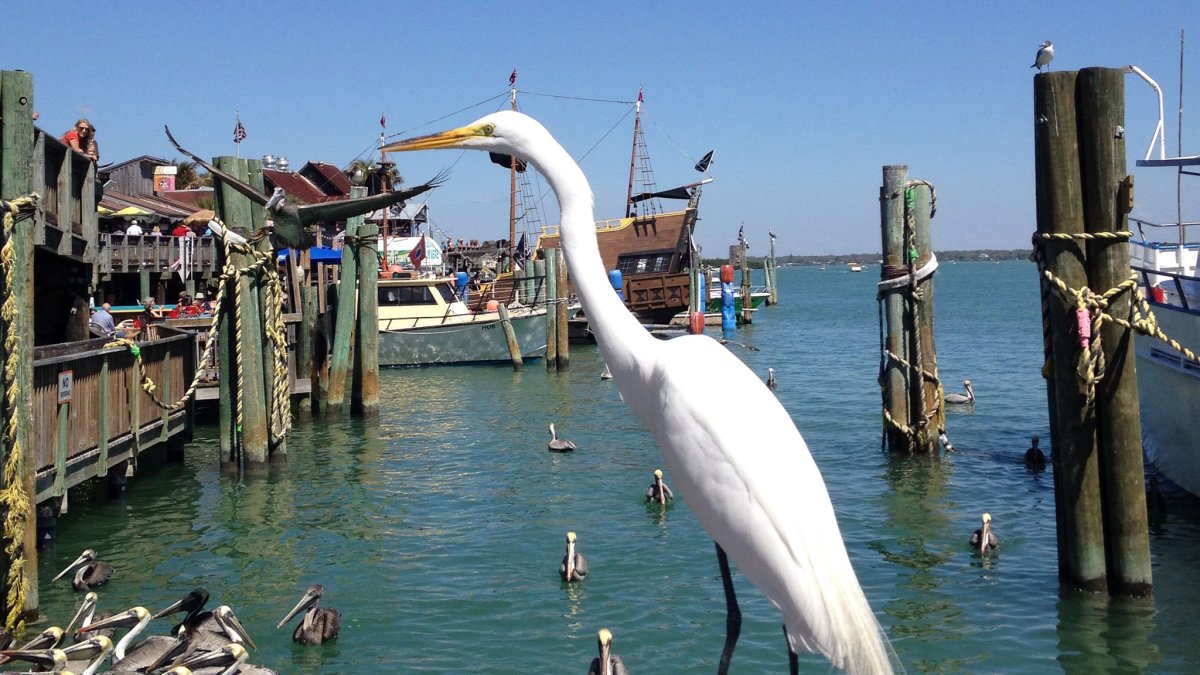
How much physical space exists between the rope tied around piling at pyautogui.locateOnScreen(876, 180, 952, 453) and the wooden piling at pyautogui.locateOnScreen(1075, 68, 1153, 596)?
4.65m

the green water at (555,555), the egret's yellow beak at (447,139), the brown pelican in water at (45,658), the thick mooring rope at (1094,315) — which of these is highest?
the egret's yellow beak at (447,139)

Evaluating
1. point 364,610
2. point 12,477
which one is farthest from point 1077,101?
point 12,477

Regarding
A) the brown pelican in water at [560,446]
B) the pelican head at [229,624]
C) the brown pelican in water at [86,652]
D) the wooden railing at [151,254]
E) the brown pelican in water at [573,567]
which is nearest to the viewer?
the brown pelican in water at [86,652]

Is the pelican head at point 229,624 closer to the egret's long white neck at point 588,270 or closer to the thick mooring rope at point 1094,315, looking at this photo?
the egret's long white neck at point 588,270

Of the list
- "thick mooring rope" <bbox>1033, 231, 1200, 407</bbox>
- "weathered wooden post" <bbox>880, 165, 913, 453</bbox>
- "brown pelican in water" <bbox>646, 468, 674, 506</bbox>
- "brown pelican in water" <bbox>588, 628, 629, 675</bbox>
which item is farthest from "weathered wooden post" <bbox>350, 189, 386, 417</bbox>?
"thick mooring rope" <bbox>1033, 231, 1200, 407</bbox>

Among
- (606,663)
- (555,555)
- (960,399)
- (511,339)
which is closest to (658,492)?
(555,555)

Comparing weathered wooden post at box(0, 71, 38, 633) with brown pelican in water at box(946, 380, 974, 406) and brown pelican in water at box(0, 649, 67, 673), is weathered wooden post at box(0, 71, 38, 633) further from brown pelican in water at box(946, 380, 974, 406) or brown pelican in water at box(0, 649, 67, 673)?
brown pelican in water at box(946, 380, 974, 406)

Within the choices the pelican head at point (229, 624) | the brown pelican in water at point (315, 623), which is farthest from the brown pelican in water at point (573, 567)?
the pelican head at point (229, 624)

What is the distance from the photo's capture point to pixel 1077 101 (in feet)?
21.2

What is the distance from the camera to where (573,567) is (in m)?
8.56

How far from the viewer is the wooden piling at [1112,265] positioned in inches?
250

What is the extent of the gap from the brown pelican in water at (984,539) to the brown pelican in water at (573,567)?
142 inches

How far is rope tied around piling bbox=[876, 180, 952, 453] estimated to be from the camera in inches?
439

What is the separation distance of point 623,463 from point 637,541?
4.34 meters
